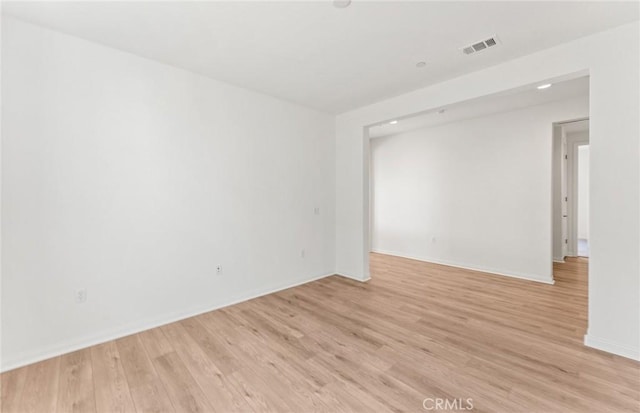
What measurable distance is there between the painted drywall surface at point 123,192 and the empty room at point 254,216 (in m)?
0.02

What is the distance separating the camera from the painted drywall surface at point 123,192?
7.13 feet

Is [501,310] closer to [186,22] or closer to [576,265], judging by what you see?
[576,265]

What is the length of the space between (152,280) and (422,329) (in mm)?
2780

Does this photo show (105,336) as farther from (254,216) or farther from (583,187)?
(583,187)

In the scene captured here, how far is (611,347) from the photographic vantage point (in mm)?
2264

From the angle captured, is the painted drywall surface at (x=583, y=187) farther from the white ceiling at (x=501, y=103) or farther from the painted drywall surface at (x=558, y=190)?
the painted drywall surface at (x=558, y=190)

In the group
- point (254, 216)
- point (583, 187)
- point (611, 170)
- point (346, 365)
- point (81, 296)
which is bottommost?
point (346, 365)

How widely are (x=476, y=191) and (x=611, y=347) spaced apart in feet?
10.0

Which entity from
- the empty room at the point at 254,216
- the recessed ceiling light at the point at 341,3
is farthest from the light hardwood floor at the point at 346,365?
the recessed ceiling light at the point at 341,3

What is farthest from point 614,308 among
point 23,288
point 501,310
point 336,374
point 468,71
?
point 23,288

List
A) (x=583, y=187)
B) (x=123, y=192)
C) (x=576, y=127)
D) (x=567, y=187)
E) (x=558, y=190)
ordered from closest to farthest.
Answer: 1. (x=123, y=192)
2. (x=558, y=190)
3. (x=576, y=127)
4. (x=567, y=187)
5. (x=583, y=187)

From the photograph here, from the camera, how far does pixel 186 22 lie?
7.19ft

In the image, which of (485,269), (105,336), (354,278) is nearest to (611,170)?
(485,269)

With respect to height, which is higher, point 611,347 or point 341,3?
point 341,3
